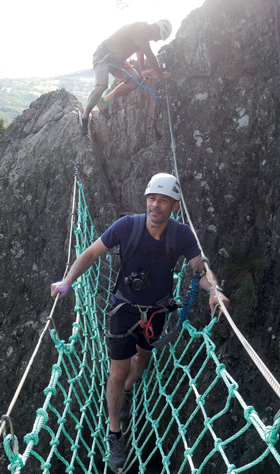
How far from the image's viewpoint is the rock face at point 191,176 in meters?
4.71

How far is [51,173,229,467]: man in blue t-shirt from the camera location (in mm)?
3338

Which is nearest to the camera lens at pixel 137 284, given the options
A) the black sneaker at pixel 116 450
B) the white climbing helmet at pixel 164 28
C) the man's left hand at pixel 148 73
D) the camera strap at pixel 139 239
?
the camera strap at pixel 139 239

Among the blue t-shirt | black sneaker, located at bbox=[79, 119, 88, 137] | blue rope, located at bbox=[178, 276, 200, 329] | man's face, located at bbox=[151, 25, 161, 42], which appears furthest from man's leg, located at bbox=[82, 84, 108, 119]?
blue rope, located at bbox=[178, 276, 200, 329]

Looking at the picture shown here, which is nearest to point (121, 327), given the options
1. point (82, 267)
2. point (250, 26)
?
point (82, 267)

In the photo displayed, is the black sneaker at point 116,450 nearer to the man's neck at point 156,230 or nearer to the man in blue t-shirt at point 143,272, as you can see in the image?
the man in blue t-shirt at point 143,272

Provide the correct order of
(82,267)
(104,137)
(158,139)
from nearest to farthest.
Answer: (82,267)
(158,139)
(104,137)

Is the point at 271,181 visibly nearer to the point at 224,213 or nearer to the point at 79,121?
the point at 224,213

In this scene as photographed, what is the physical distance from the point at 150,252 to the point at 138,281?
24cm

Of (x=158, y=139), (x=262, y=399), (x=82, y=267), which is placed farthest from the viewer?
(x=158, y=139)

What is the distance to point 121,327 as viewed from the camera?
347 centimetres

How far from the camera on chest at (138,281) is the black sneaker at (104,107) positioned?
342cm

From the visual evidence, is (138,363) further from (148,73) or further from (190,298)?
(148,73)

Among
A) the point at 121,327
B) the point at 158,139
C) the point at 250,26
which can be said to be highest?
the point at 250,26

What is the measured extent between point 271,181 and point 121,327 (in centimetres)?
243
